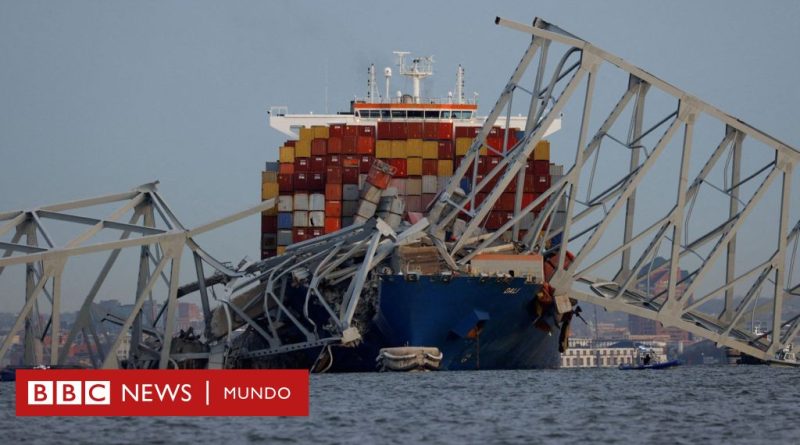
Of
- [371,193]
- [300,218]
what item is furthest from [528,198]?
[300,218]

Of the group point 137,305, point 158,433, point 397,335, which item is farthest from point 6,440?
point 397,335

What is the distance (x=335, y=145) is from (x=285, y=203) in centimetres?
420

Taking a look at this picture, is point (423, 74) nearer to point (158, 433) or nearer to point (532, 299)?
point (532, 299)

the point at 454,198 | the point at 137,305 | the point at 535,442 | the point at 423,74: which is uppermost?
the point at 423,74

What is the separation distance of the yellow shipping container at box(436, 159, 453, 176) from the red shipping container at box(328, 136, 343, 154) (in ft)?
16.6

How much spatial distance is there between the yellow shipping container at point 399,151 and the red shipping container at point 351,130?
2.24 m

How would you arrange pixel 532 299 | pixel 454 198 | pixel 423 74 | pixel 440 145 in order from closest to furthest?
pixel 532 299 → pixel 454 198 → pixel 440 145 → pixel 423 74

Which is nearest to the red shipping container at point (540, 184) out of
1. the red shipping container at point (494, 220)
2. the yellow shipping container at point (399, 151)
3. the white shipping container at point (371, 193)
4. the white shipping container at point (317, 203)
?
the red shipping container at point (494, 220)

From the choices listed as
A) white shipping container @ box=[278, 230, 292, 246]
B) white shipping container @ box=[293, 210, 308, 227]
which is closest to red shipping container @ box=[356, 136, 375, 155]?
white shipping container @ box=[293, 210, 308, 227]

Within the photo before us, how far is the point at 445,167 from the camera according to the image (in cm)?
8281

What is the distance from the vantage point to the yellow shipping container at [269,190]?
278ft

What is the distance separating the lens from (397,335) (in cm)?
6450

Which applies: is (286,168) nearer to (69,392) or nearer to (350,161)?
(350,161)

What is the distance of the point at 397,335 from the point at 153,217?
11.1 metres
